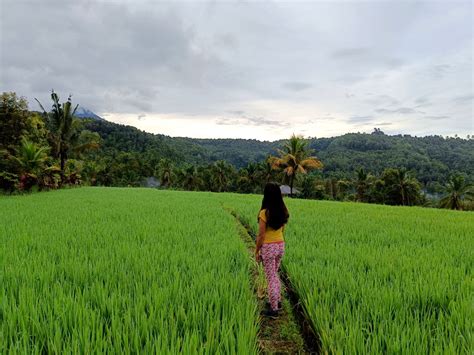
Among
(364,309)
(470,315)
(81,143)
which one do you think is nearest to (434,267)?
Result: (470,315)

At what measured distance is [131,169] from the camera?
58938 millimetres

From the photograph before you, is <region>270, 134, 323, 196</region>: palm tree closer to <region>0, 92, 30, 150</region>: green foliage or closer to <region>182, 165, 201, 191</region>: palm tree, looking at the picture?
<region>0, 92, 30, 150</region>: green foliage

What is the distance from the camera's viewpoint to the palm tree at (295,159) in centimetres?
2716

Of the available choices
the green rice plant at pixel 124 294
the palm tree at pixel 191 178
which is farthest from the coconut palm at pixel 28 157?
the palm tree at pixel 191 178

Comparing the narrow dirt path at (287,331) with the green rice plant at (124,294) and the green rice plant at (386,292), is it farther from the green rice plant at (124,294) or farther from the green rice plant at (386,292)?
the green rice plant at (124,294)

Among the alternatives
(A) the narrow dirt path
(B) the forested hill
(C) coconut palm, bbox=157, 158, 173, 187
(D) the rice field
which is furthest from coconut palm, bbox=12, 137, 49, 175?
(B) the forested hill

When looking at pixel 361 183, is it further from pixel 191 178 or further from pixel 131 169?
pixel 131 169

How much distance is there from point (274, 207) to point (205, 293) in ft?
3.88

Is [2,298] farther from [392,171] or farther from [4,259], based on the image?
[392,171]

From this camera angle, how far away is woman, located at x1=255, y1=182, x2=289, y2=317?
3303 millimetres

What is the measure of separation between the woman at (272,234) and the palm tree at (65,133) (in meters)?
25.1

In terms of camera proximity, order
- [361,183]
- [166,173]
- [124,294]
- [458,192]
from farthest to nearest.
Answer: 1. [166,173]
2. [361,183]
3. [458,192]
4. [124,294]

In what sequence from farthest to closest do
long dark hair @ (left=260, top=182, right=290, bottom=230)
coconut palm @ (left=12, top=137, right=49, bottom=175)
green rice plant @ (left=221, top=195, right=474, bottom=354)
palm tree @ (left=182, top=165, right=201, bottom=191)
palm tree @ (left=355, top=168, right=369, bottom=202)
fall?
palm tree @ (left=182, top=165, right=201, bottom=191) → palm tree @ (left=355, top=168, right=369, bottom=202) → coconut palm @ (left=12, top=137, right=49, bottom=175) → long dark hair @ (left=260, top=182, right=290, bottom=230) → green rice plant @ (left=221, top=195, right=474, bottom=354)

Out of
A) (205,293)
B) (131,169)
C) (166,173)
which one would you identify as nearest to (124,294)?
(205,293)
